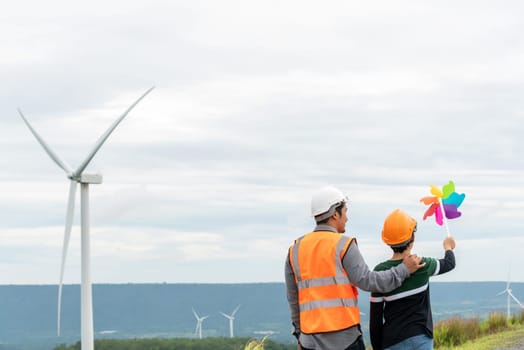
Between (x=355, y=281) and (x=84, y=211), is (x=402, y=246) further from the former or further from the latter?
(x=84, y=211)

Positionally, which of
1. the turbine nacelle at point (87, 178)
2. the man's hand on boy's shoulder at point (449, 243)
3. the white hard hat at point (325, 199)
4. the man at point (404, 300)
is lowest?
the man at point (404, 300)

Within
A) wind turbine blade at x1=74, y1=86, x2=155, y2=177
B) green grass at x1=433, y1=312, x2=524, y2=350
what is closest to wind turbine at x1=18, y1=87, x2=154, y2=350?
wind turbine blade at x1=74, y1=86, x2=155, y2=177

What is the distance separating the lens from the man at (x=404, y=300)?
8406 millimetres

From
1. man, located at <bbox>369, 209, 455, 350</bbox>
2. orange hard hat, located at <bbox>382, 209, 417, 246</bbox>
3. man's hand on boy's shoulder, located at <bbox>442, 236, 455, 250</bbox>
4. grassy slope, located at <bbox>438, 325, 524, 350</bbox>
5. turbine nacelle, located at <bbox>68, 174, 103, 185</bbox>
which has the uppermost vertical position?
turbine nacelle, located at <bbox>68, 174, 103, 185</bbox>

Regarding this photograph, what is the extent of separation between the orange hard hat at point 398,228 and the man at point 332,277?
18 cm

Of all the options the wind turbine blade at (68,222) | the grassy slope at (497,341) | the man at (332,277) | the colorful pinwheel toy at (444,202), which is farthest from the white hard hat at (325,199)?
the wind turbine blade at (68,222)

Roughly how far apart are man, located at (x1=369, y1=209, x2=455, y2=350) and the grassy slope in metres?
10.3

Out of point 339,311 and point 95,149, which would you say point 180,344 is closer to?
point 95,149

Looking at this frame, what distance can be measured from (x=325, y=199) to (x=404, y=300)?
105cm

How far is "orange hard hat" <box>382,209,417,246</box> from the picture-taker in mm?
8344

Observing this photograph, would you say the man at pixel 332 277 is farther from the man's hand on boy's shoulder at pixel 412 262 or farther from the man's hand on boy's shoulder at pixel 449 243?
the man's hand on boy's shoulder at pixel 449 243

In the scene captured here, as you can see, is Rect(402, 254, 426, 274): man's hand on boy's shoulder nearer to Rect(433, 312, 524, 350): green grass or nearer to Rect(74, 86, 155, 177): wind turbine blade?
Rect(433, 312, 524, 350): green grass

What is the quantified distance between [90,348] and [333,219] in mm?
18442

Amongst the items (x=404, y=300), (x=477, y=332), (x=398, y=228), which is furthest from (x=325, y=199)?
(x=477, y=332)
